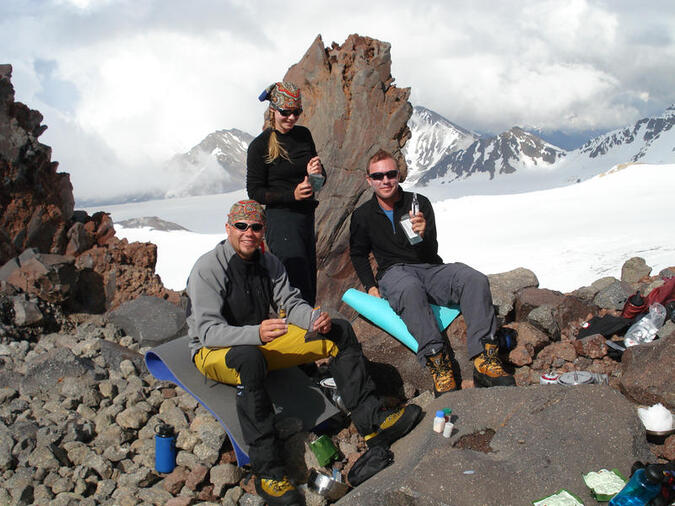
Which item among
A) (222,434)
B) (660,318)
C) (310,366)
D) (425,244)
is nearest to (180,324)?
(310,366)

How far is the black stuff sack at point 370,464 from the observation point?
3.85 meters

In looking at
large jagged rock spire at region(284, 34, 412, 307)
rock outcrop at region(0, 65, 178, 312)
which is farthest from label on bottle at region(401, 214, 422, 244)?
rock outcrop at region(0, 65, 178, 312)

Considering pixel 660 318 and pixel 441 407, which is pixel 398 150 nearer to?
pixel 660 318

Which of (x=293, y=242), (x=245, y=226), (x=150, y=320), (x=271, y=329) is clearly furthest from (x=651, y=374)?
(x=150, y=320)

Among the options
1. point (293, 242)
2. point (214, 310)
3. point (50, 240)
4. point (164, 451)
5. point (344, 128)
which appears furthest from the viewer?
point (344, 128)

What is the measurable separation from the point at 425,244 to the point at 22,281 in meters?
6.26

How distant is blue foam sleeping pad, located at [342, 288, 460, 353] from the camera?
17.5 feet

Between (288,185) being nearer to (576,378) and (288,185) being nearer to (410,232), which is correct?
(410,232)

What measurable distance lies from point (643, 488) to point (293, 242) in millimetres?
3638

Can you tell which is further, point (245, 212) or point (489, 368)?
point (489, 368)

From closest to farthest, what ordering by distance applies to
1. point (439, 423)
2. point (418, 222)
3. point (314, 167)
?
point (439, 423), point (418, 222), point (314, 167)

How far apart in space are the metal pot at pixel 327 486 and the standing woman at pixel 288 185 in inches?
83.9

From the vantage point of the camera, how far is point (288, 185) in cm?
556

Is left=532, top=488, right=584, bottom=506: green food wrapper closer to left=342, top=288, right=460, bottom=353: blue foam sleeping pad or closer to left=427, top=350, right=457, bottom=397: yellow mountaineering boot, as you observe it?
left=427, top=350, right=457, bottom=397: yellow mountaineering boot
